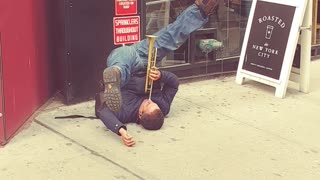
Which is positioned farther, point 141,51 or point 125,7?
point 125,7

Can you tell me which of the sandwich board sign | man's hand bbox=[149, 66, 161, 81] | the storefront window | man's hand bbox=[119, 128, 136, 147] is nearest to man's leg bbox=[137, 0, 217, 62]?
man's hand bbox=[149, 66, 161, 81]

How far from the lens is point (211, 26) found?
243 inches

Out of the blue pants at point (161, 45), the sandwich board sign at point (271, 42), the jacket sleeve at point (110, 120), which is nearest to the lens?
the jacket sleeve at point (110, 120)

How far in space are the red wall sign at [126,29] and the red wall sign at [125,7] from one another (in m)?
0.05

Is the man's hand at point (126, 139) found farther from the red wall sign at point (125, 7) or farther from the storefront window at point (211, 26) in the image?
the storefront window at point (211, 26)

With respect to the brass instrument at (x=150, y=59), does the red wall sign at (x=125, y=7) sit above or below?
above

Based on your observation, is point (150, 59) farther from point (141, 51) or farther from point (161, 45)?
point (161, 45)

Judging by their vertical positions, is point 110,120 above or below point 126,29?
below

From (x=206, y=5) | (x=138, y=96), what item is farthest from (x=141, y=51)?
(x=206, y=5)

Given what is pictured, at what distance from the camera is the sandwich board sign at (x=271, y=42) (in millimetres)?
5539

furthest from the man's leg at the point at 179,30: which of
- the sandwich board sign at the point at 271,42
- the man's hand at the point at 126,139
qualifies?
the sandwich board sign at the point at 271,42

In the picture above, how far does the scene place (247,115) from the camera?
504 cm

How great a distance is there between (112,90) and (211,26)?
2.38 meters

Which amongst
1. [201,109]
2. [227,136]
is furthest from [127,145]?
[201,109]
